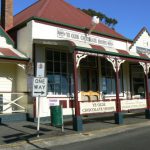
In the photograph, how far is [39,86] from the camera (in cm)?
1177

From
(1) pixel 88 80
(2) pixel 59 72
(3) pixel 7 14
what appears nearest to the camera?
(2) pixel 59 72

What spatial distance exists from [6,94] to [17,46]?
8.88 ft

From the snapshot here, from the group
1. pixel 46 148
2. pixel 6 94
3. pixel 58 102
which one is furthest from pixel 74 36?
pixel 46 148

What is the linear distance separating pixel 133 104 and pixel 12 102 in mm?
6116

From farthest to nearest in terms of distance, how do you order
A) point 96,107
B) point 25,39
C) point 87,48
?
point 25,39
point 96,107
point 87,48

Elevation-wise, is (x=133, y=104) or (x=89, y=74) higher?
(x=89, y=74)

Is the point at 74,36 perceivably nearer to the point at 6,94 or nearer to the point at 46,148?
the point at 6,94

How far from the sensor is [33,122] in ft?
51.4

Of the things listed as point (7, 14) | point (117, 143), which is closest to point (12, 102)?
point (7, 14)

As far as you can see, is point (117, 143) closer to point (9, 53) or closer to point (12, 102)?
point (12, 102)

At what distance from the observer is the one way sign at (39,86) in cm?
1170

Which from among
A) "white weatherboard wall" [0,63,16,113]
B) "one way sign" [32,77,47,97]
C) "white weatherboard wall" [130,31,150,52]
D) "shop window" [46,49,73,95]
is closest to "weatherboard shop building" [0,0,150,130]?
"shop window" [46,49,73,95]

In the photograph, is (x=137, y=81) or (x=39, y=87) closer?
(x=39, y=87)

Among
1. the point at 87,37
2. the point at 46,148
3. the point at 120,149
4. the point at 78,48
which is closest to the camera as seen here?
the point at 120,149
